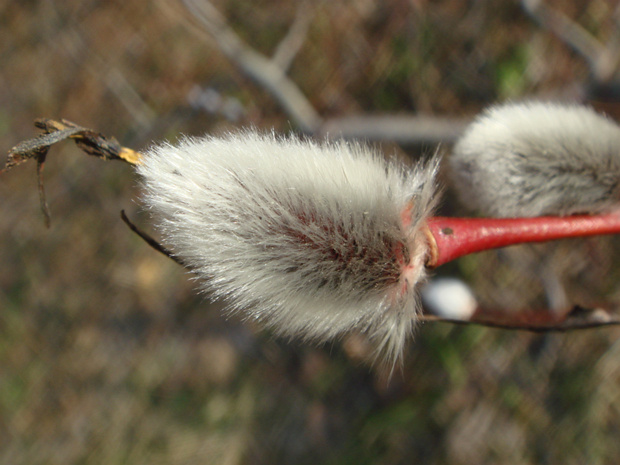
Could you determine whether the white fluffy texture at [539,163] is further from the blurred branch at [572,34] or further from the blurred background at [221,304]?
the blurred branch at [572,34]

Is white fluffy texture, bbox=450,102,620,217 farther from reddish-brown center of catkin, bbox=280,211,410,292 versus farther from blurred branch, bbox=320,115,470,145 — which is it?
blurred branch, bbox=320,115,470,145

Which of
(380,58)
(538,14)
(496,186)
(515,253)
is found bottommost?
(496,186)

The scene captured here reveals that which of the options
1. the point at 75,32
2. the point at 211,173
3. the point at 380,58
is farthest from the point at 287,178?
the point at 75,32

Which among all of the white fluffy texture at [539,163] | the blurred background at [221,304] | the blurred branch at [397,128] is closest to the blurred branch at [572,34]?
the blurred background at [221,304]

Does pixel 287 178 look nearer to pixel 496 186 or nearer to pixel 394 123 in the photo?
pixel 496 186

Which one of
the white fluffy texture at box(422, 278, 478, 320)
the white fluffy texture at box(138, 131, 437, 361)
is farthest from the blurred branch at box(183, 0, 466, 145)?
the white fluffy texture at box(138, 131, 437, 361)
